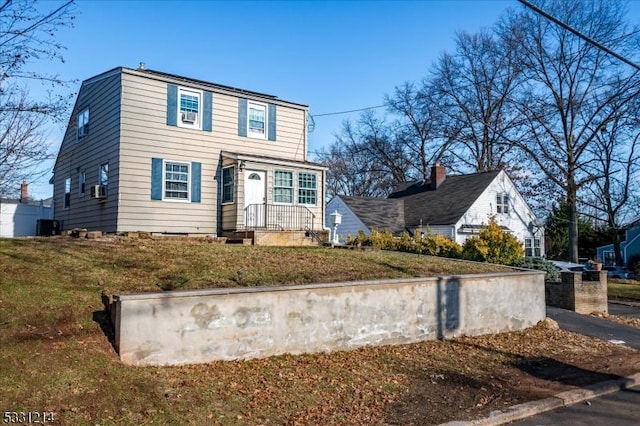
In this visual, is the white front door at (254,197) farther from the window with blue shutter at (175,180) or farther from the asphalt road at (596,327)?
the asphalt road at (596,327)

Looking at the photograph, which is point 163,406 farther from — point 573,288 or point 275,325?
point 573,288

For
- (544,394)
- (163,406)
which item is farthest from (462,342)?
(163,406)

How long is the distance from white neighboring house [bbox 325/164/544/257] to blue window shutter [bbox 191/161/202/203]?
1250 centimetres

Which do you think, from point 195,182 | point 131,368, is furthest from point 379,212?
point 131,368

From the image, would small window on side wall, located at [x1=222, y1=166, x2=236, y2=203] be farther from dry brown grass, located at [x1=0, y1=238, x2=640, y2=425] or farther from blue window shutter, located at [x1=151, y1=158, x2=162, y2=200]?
dry brown grass, located at [x1=0, y1=238, x2=640, y2=425]

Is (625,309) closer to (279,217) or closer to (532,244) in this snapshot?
(279,217)

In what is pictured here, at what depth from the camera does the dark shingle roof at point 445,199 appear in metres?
30.1

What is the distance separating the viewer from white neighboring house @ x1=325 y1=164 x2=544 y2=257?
29938mm

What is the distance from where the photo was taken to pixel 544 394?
24.7ft

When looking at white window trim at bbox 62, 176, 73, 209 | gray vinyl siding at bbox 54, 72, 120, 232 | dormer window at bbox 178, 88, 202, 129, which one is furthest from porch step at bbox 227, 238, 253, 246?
white window trim at bbox 62, 176, 73, 209

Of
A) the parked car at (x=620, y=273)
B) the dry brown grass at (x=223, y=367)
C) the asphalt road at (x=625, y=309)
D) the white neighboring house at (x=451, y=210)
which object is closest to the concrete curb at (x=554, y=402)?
the dry brown grass at (x=223, y=367)

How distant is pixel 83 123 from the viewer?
2023cm

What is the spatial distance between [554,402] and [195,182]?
13912 millimetres

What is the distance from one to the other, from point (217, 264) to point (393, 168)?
3947 centimetres
